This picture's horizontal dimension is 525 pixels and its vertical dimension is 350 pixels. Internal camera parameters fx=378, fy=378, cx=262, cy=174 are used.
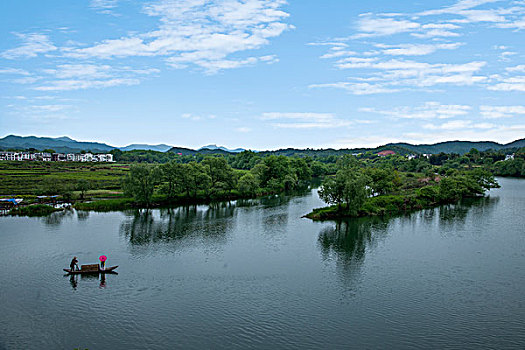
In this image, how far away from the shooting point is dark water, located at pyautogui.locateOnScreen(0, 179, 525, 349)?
21.1 metres

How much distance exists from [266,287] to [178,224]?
2376cm

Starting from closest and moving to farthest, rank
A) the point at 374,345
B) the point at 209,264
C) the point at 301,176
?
the point at 374,345 < the point at 209,264 < the point at 301,176

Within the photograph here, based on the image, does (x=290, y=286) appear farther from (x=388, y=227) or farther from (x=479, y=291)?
(x=388, y=227)

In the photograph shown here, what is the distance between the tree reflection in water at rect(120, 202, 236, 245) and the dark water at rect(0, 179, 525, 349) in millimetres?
417

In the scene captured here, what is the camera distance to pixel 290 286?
27.6 m

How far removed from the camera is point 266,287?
2745cm

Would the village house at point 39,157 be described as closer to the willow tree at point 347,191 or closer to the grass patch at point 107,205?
the grass patch at point 107,205

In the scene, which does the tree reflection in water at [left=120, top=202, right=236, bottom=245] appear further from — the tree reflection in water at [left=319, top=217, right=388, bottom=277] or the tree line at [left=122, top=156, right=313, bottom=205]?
the tree reflection in water at [left=319, top=217, right=388, bottom=277]

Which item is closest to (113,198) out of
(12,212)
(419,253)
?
(12,212)

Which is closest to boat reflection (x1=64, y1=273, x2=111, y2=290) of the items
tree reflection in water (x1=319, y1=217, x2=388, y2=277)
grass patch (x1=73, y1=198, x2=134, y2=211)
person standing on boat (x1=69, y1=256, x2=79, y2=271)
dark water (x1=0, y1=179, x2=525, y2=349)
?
dark water (x1=0, y1=179, x2=525, y2=349)

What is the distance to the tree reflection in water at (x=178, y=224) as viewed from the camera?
4173 cm

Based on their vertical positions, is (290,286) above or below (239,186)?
below

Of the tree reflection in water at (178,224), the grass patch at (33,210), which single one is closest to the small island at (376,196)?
the tree reflection in water at (178,224)

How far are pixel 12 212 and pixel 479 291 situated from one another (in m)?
57.6
